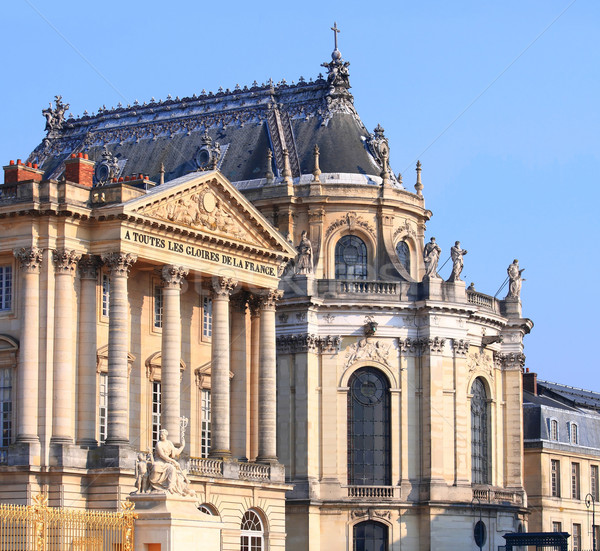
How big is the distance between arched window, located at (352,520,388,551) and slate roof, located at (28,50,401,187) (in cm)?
1693

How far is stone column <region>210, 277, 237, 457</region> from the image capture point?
6081 centimetres

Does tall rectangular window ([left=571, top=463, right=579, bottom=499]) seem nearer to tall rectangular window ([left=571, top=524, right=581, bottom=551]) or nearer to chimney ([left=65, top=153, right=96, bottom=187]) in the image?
tall rectangular window ([left=571, top=524, right=581, bottom=551])

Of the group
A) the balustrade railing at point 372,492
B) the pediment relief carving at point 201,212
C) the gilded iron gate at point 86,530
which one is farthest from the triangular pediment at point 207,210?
the gilded iron gate at point 86,530

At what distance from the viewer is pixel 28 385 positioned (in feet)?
180

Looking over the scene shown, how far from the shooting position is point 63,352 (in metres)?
55.3

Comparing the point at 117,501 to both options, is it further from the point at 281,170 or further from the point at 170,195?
the point at 281,170

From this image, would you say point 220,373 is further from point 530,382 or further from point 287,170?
point 530,382

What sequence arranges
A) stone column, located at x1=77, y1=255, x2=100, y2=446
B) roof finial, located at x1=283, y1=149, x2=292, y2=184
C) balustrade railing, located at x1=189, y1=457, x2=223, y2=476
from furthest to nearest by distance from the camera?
roof finial, located at x1=283, y1=149, x2=292, y2=184 < balustrade railing, located at x1=189, y1=457, x2=223, y2=476 < stone column, located at x1=77, y1=255, x2=100, y2=446

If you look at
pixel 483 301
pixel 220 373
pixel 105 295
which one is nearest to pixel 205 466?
pixel 220 373

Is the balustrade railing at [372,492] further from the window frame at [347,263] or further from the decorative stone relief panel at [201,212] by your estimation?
the decorative stone relief panel at [201,212]

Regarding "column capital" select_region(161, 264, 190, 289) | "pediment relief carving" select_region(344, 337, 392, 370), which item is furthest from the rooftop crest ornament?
"column capital" select_region(161, 264, 190, 289)

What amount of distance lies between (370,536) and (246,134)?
2082 centimetres

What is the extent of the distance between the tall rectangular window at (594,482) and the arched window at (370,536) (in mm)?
27444

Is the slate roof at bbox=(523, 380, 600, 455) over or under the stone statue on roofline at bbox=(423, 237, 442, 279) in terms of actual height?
under
